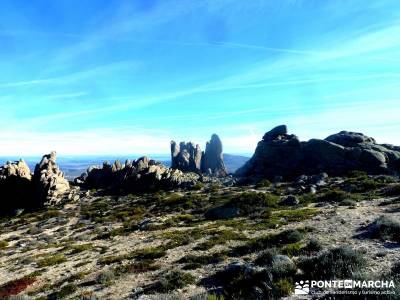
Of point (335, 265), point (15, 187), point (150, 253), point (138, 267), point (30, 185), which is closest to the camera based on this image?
point (335, 265)

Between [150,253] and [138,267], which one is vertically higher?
[150,253]

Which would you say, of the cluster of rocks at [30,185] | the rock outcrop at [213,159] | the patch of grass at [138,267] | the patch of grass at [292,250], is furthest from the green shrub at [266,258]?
the rock outcrop at [213,159]

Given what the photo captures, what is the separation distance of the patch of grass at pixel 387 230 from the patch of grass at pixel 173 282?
34.6ft

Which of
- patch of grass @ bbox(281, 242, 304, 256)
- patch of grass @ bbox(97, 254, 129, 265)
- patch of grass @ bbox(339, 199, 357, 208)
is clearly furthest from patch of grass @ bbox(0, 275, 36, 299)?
patch of grass @ bbox(339, 199, 357, 208)

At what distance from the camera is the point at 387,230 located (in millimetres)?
20328

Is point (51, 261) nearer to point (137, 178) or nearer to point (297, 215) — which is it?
point (297, 215)

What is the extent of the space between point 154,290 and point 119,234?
19582mm

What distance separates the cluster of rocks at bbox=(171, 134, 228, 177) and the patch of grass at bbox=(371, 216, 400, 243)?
105m

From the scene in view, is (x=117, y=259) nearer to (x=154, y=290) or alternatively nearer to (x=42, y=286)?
(x=42, y=286)

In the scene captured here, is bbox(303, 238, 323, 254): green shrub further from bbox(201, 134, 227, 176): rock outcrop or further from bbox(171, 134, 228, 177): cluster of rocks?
bbox(201, 134, 227, 176): rock outcrop

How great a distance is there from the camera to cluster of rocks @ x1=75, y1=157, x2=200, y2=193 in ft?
256

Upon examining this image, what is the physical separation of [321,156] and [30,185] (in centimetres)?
6140

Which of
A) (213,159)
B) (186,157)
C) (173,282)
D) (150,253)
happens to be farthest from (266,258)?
(213,159)

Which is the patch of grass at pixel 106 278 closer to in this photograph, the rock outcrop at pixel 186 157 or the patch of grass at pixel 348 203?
the patch of grass at pixel 348 203
